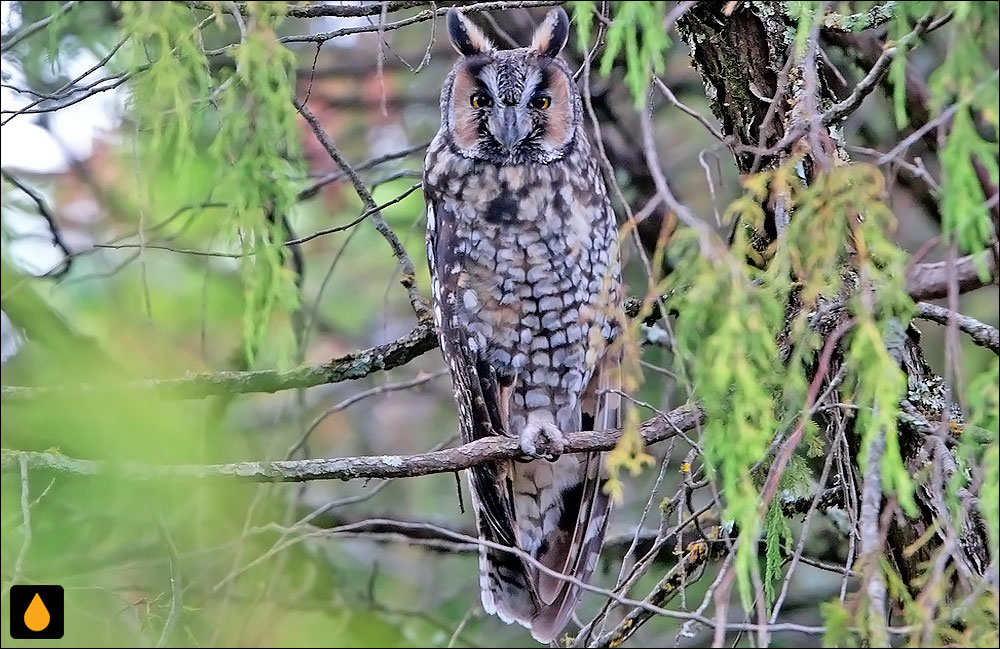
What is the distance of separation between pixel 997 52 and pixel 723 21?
3.07 ft

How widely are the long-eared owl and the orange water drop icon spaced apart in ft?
3.73

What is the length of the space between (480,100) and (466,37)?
16 cm

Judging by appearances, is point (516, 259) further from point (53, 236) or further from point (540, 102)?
point (53, 236)

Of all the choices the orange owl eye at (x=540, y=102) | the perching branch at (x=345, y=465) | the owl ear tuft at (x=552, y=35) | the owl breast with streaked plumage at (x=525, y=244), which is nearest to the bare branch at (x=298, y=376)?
the owl breast with streaked plumage at (x=525, y=244)

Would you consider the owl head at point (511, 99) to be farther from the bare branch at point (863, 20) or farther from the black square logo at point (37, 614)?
the black square logo at point (37, 614)

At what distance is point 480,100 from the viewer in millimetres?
2777

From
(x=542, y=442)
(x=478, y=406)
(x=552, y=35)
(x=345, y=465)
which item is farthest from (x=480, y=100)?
(x=345, y=465)

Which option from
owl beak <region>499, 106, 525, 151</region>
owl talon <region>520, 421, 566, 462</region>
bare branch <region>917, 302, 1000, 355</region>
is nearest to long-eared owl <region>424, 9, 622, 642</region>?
owl beak <region>499, 106, 525, 151</region>

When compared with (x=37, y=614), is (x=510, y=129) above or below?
above

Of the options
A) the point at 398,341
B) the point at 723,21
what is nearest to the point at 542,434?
the point at 398,341

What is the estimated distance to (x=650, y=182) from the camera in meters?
3.33

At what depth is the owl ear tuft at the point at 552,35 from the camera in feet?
9.01

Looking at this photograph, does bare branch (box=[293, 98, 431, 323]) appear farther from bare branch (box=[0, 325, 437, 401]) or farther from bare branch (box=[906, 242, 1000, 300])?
bare branch (box=[906, 242, 1000, 300])

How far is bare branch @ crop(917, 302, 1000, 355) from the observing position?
164 cm
